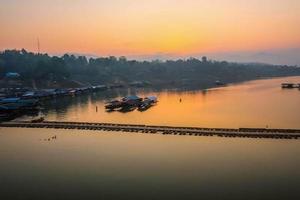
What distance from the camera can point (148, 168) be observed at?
95.5 ft

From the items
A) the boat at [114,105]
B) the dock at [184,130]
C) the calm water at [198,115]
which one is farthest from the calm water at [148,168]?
the boat at [114,105]

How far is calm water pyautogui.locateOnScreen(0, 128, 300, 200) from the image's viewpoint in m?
24.1

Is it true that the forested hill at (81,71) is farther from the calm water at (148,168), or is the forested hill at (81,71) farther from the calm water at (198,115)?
the calm water at (148,168)

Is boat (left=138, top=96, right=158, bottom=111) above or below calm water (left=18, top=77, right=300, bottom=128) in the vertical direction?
above

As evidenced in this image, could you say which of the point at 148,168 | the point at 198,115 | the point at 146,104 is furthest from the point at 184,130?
the point at 146,104

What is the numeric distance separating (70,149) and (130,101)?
34.0 m

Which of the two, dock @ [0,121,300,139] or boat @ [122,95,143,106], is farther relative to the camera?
boat @ [122,95,143,106]

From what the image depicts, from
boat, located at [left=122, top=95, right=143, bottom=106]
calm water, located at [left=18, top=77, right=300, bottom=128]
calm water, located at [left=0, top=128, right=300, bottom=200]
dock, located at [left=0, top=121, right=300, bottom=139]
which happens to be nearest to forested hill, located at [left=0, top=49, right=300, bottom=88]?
calm water, located at [left=18, top=77, right=300, bottom=128]

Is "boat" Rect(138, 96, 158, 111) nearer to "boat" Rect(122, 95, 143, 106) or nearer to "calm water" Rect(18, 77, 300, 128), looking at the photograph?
"boat" Rect(122, 95, 143, 106)

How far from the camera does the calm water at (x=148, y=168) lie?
24.1 meters

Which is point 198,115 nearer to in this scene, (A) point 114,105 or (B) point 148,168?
(A) point 114,105

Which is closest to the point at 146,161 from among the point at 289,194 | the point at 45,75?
the point at 289,194

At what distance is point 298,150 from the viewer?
108 feet

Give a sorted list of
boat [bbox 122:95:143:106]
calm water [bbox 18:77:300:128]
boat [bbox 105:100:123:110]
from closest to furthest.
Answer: calm water [bbox 18:77:300:128], boat [bbox 105:100:123:110], boat [bbox 122:95:143:106]
